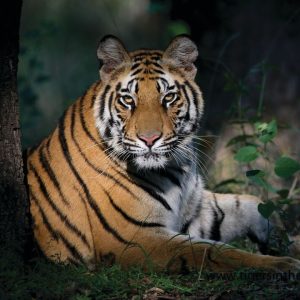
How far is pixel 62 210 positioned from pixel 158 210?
2.06 ft

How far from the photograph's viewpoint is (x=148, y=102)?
191 inches

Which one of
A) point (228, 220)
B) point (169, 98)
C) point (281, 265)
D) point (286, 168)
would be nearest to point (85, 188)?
point (169, 98)

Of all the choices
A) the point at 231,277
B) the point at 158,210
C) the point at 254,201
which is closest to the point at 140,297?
the point at 231,277

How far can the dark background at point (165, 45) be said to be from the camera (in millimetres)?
8414

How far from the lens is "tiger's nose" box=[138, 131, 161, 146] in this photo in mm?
4684

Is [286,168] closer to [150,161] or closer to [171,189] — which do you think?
[171,189]

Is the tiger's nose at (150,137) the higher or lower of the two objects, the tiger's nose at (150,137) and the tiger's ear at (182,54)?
the lower

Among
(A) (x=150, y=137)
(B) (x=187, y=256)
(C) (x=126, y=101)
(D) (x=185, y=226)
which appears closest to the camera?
(B) (x=187, y=256)

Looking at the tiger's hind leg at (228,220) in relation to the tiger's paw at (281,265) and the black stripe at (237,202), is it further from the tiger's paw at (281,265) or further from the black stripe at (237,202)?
the tiger's paw at (281,265)

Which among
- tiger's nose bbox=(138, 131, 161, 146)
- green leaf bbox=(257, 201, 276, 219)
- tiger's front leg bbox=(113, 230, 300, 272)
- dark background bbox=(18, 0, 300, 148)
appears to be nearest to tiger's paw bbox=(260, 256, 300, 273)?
tiger's front leg bbox=(113, 230, 300, 272)

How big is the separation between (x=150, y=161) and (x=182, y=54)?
30.1 inches

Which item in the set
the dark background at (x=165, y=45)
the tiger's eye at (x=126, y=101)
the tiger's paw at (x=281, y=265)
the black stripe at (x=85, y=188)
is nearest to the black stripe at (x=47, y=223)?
the black stripe at (x=85, y=188)

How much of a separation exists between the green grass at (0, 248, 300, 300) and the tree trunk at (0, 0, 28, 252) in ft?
0.85

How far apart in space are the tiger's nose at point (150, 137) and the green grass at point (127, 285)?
2.52 ft
